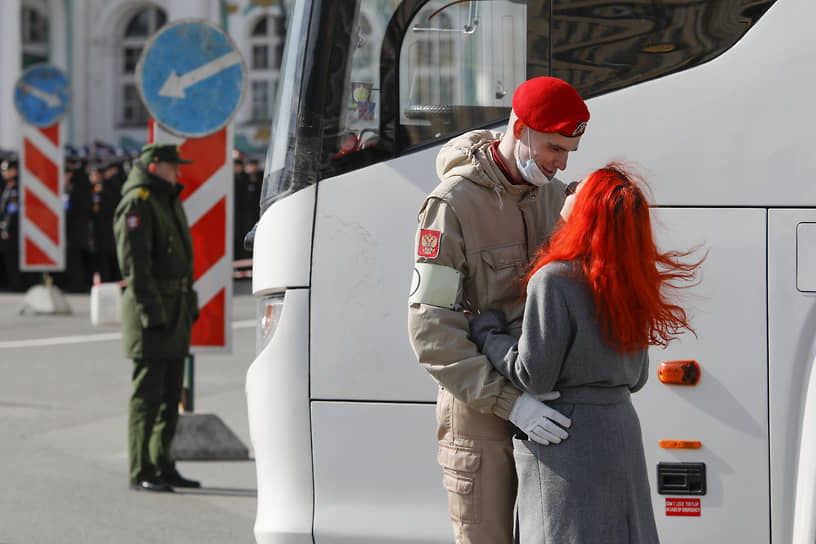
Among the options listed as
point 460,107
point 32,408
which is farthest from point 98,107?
point 460,107

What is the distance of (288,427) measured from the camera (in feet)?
12.4

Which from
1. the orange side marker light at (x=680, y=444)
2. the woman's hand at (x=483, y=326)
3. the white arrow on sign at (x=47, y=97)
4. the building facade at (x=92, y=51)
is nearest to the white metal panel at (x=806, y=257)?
the orange side marker light at (x=680, y=444)

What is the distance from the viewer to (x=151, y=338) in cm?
628

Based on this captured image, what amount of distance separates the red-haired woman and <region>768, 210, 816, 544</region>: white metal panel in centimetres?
65

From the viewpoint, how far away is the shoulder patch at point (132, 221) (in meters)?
6.23

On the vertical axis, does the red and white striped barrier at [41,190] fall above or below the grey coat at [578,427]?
above

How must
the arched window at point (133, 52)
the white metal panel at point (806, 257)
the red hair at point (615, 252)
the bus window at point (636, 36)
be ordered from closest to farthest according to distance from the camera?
the red hair at point (615, 252) < the white metal panel at point (806, 257) < the bus window at point (636, 36) < the arched window at point (133, 52)

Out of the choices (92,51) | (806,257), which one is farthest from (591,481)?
(92,51)

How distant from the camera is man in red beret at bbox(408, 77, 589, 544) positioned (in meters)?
3.04

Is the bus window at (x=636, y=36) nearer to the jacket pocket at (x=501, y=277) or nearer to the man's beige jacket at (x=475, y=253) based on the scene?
the man's beige jacket at (x=475, y=253)

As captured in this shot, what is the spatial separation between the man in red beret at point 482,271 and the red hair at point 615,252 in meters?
0.25

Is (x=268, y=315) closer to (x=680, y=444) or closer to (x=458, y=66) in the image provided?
(x=458, y=66)

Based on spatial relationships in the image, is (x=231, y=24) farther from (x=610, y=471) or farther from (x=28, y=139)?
(x=610, y=471)

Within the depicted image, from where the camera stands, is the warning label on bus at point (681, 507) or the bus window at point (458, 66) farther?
the bus window at point (458, 66)
